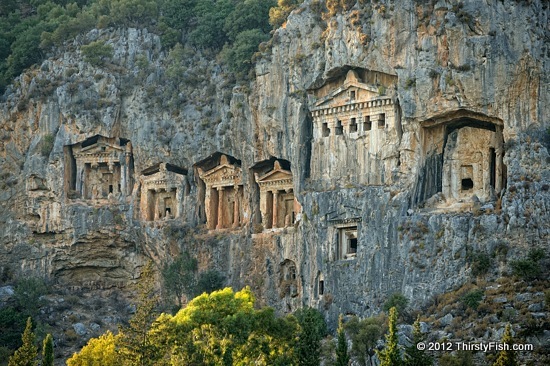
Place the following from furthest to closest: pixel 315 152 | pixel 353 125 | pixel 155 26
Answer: pixel 155 26 → pixel 315 152 → pixel 353 125

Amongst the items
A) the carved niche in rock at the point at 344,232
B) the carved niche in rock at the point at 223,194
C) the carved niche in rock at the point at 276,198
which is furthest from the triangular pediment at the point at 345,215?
the carved niche in rock at the point at 223,194

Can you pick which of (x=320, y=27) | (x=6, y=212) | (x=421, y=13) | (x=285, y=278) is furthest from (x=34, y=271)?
(x=421, y=13)

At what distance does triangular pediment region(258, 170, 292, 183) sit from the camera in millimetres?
90188

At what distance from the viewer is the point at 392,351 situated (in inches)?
2667

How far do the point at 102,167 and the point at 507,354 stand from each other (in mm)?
40973

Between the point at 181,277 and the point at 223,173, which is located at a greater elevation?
the point at 223,173

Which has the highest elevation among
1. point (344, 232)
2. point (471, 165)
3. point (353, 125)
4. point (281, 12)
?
point (281, 12)

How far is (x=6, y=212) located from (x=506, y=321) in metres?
38.8

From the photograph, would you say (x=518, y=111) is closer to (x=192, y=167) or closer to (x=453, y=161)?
(x=453, y=161)

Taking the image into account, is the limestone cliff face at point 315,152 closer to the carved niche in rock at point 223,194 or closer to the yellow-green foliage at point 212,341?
the carved niche in rock at point 223,194

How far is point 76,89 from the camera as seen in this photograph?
98125 mm

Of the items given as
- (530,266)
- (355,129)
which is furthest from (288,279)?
(530,266)

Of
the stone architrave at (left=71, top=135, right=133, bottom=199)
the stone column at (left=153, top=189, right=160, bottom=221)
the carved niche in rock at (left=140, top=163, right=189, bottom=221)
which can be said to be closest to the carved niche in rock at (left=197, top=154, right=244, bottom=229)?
the carved niche in rock at (left=140, top=163, right=189, bottom=221)

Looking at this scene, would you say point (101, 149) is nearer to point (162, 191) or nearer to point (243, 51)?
point (162, 191)
